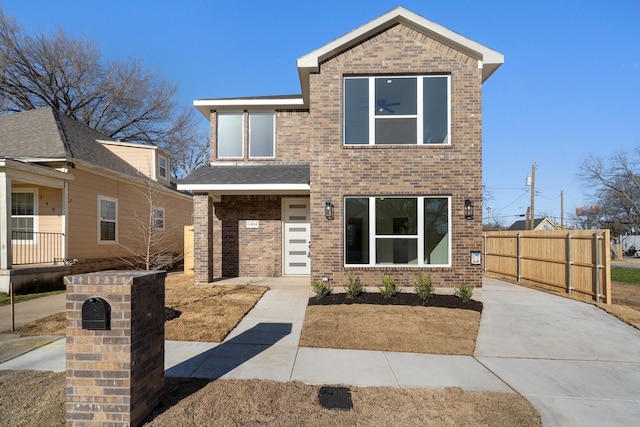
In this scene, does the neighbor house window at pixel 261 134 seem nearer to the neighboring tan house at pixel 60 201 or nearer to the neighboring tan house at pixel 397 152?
the neighboring tan house at pixel 397 152

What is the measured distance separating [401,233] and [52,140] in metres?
12.5

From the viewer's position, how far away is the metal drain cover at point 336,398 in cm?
367

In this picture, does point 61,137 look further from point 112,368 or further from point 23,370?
point 112,368

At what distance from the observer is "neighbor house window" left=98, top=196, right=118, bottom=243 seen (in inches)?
536

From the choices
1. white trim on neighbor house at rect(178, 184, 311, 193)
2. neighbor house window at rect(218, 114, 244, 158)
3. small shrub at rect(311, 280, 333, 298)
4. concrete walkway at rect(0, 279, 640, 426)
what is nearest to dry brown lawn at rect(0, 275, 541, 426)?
concrete walkway at rect(0, 279, 640, 426)

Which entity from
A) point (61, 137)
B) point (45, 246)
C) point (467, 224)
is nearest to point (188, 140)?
point (61, 137)

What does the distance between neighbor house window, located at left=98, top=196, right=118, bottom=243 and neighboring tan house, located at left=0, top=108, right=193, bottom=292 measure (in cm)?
4

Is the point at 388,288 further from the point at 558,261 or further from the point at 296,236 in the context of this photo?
the point at 558,261

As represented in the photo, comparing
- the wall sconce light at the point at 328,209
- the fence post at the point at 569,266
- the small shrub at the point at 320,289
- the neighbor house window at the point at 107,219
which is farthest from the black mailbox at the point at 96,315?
the neighbor house window at the point at 107,219

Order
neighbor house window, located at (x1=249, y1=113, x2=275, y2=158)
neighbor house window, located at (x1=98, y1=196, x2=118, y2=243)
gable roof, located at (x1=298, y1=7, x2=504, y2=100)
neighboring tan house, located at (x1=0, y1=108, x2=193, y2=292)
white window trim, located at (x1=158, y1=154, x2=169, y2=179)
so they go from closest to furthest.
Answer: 1. gable roof, located at (x1=298, y1=7, x2=504, y2=100)
2. neighboring tan house, located at (x1=0, y1=108, x2=193, y2=292)
3. neighbor house window, located at (x1=249, y1=113, x2=275, y2=158)
4. neighbor house window, located at (x1=98, y1=196, x2=118, y2=243)
5. white window trim, located at (x1=158, y1=154, x2=169, y2=179)

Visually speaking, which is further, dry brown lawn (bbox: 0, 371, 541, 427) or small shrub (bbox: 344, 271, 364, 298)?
small shrub (bbox: 344, 271, 364, 298)

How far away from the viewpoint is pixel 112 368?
3.14m

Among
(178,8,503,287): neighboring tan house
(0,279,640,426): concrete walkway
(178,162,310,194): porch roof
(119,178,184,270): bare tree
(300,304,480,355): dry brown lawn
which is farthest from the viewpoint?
(119,178,184,270): bare tree

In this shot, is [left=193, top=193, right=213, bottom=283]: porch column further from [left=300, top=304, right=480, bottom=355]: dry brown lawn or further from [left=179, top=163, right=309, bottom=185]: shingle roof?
[left=300, top=304, right=480, bottom=355]: dry brown lawn
